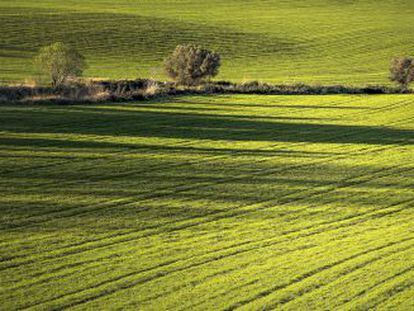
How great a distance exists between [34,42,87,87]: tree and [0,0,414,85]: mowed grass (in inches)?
244

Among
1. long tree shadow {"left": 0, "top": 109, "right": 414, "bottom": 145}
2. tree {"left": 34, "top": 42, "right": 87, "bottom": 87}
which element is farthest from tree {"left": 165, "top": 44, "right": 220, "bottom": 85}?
long tree shadow {"left": 0, "top": 109, "right": 414, "bottom": 145}

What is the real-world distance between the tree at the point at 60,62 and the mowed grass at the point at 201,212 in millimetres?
10722

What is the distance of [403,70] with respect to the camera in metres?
57.5

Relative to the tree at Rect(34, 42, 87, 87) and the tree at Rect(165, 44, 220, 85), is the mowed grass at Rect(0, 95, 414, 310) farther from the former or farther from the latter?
the tree at Rect(165, 44, 220, 85)

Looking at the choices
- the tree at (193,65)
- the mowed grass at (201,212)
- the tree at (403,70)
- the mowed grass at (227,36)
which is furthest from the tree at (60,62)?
the tree at (403,70)

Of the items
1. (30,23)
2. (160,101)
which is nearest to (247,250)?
(160,101)

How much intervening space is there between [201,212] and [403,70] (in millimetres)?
38651

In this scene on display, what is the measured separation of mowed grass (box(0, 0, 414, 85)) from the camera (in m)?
69.8

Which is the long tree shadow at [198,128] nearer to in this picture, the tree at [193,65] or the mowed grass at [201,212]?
the mowed grass at [201,212]

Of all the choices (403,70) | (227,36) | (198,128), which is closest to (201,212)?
(198,128)

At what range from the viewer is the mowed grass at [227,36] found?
229 ft

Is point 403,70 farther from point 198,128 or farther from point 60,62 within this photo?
point 198,128

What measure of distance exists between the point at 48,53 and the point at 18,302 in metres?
36.6

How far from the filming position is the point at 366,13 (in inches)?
4072
